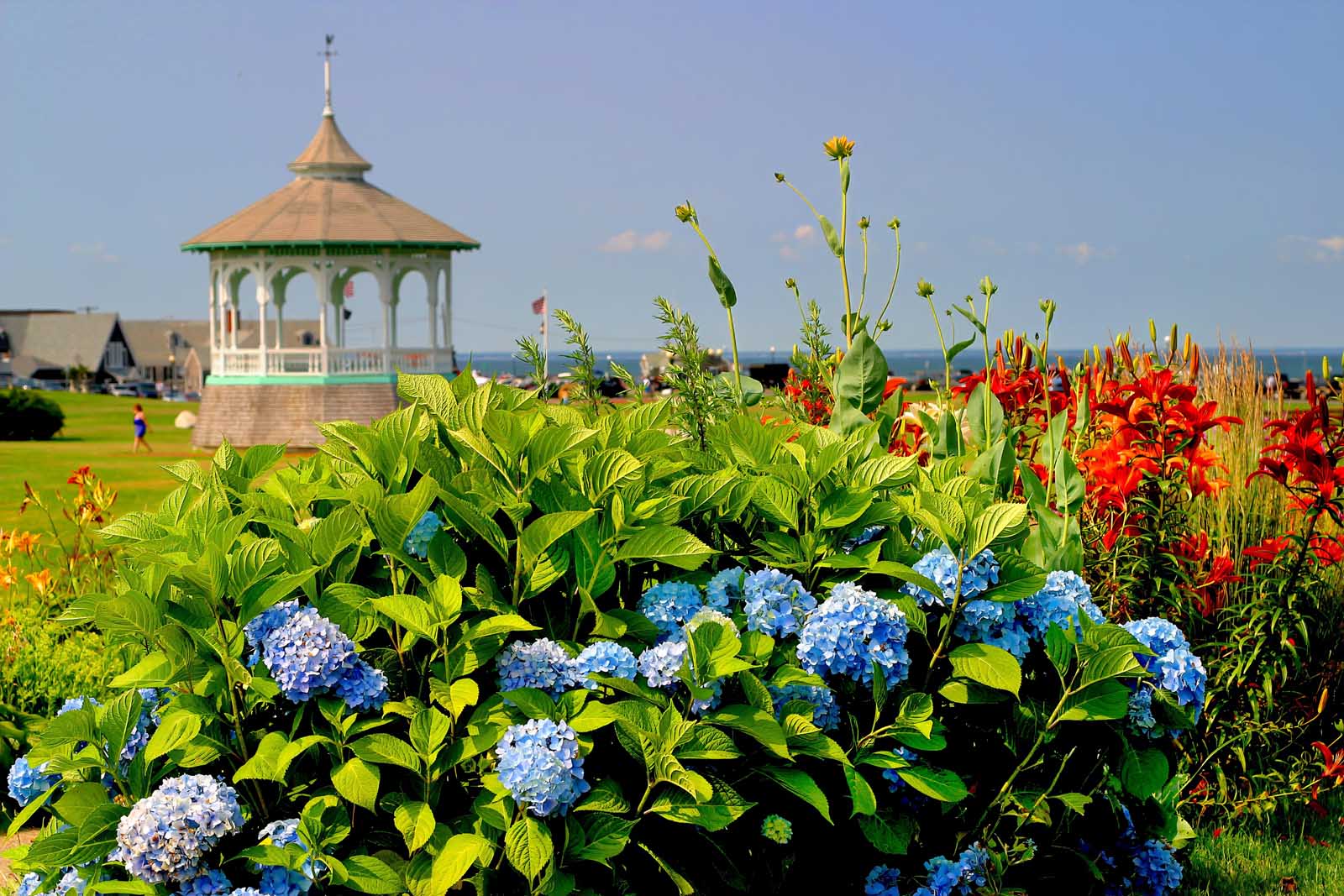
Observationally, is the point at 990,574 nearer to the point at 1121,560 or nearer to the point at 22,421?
the point at 1121,560

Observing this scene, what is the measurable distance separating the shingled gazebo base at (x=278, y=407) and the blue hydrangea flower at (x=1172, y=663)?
75.8 feet

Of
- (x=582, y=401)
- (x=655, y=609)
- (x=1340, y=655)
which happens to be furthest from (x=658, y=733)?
(x=1340, y=655)

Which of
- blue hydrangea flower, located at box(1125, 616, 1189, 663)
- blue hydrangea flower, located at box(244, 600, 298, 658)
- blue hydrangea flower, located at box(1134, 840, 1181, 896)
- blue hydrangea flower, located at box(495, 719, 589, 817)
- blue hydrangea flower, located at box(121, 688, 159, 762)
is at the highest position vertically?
blue hydrangea flower, located at box(244, 600, 298, 658)

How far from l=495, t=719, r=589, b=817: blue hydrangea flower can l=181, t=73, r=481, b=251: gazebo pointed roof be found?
932 inches

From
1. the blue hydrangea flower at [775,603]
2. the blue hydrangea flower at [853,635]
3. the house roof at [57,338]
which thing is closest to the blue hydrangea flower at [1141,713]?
the blue hydrangea flower at [853,635]

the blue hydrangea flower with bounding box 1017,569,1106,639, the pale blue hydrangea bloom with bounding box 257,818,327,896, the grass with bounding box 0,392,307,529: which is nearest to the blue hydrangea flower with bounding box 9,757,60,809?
the pale blue hydrangea bloom with bounding box 257,818,327,896

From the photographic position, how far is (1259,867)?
3.41 metres

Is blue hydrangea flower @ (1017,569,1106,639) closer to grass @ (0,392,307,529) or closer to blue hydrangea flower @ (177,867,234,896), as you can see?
blue hydrangea flower @ (177,867,234,896)

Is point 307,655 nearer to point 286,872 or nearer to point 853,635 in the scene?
point 286,872

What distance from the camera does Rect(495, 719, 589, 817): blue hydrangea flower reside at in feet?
6.26

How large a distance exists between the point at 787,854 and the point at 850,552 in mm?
609

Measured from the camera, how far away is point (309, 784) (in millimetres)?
2148

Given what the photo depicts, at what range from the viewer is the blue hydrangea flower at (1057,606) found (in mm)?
2383

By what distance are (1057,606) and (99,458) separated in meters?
21.2
